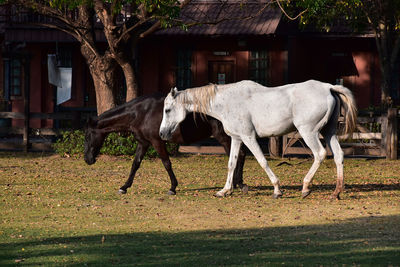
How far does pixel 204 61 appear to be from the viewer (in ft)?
90.4

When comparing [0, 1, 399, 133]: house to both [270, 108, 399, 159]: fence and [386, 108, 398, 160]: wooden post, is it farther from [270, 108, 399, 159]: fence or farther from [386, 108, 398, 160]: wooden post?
[386, 108, 398, 160]: wooden post

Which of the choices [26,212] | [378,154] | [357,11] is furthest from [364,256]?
[357,11]

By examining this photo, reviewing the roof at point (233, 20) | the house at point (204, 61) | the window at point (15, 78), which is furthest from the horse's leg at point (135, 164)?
the window at point (15, 78)

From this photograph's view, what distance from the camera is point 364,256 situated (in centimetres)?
722

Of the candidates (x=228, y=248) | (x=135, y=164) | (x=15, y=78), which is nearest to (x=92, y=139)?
(x=135, y=164)

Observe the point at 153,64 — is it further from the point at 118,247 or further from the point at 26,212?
the point at 118,247

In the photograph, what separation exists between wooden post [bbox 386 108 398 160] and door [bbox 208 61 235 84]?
867cm

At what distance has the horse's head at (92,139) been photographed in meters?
13.0

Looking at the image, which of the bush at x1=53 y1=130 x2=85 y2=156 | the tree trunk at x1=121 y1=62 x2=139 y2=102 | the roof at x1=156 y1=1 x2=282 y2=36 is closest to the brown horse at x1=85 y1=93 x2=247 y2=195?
the tree trunk at x1=121 y1=62 x2=139 y2=102

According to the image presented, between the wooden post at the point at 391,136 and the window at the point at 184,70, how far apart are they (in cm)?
965

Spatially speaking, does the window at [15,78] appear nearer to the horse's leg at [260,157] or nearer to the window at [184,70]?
the window at [184,70]

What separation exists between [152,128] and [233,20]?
541 inches

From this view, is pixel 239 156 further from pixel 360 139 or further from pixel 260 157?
pixel 360 139

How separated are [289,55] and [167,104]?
47.9 ft
